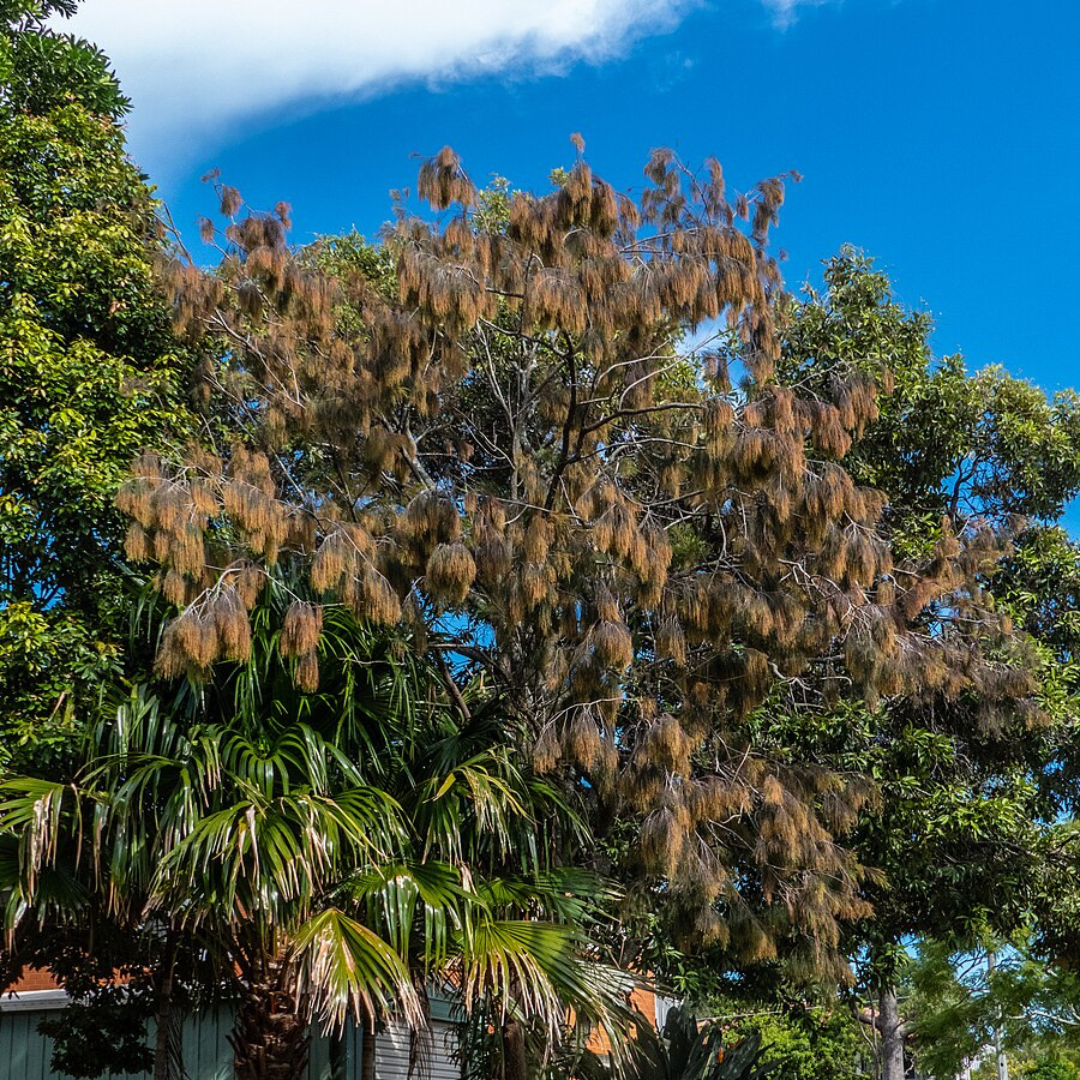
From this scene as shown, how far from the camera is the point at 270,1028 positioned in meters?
8.86

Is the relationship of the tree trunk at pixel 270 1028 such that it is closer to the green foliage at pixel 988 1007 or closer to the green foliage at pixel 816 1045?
the green foliage at pixel 988 1007

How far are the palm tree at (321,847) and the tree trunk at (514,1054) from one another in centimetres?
9

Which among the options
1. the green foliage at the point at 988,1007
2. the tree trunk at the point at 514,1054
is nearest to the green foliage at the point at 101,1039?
the tree trunk at the point at 514,1054

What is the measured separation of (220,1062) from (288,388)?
22.6 feet

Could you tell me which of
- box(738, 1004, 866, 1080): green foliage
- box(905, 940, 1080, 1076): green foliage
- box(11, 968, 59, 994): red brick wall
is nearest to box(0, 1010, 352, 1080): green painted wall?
box(11, 968, 59, 994): red brick wall

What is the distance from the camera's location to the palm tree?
7.98m

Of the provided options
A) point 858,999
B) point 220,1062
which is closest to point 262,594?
point 220,1062

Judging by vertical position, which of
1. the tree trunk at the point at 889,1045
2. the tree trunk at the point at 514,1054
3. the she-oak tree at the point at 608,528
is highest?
the she-oak tree at the point at 608,528

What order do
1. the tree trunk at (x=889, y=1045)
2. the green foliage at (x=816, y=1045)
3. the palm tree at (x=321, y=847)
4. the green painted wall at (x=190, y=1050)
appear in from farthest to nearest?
the green foliage at (x=816, y=1045), the tree trunk at (x=889, y=1045), the green painted wall at (x=190, y=1050), the palm tree at (x=321, y=847)

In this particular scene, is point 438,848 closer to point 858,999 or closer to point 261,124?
point 858,999

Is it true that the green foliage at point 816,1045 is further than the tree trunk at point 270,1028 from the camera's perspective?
Yes

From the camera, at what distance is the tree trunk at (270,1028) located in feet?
29.1

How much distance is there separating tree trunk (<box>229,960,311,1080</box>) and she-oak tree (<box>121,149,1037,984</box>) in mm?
2154

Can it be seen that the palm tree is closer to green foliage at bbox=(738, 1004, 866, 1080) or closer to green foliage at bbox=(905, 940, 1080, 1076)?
green foliage at bbox=(905, 940, 1080, 1076)
